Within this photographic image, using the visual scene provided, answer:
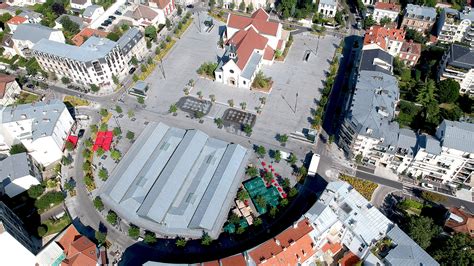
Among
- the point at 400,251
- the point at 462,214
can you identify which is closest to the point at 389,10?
the point at 462,214

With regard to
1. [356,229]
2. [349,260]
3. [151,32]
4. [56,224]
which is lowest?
[56,224]

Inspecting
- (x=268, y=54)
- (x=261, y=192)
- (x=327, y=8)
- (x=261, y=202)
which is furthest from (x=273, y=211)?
(x=327, y=8)

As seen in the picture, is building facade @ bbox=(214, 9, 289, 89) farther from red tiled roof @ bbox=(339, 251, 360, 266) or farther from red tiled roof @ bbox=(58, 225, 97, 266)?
red tiled roof @ bbox=(58, 225, 97, 266)

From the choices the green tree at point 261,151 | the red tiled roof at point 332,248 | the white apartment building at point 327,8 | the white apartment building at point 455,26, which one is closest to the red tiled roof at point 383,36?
the white apartment building at point 455,26

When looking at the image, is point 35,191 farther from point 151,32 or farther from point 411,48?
point 411,48

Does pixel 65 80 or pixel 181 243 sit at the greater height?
pixel 65 80

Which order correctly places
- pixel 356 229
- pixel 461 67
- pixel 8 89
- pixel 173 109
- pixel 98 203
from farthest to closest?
1. pixel 8 89
2. pixel 461 67
3. pixel 173 109
4. pixel 98 203
5. pixel 356 229

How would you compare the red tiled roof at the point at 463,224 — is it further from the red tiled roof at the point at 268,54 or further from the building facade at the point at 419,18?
the building facade at the point at 419,18
